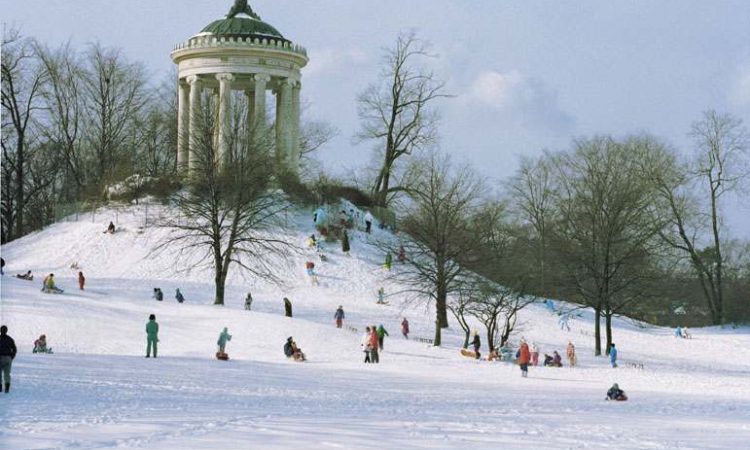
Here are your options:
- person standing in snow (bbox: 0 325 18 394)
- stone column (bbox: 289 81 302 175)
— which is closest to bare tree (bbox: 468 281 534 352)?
person standing in snow (bbox: 0 325 18 394)

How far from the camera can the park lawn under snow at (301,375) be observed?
42.4ft

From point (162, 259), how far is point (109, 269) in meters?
2.67

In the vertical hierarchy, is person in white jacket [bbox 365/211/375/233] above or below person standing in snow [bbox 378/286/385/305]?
above

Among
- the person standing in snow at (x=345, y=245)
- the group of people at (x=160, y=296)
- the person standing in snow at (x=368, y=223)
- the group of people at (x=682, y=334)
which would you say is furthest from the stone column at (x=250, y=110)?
the group of people at (x=682, y=334)

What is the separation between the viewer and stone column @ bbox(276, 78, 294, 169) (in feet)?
180

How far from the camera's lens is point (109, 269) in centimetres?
4712

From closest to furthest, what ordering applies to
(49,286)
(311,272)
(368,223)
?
(49,286) → (311,272) → (368,223)

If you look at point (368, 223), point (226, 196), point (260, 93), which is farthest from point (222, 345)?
point (260, 93)

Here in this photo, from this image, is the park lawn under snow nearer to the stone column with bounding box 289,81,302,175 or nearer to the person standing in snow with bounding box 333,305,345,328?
the person standing in snow with bounding box 333,305,345,328

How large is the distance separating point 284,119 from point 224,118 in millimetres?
6870

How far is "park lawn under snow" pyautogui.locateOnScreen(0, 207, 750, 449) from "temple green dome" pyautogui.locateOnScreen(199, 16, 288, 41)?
32.0ft

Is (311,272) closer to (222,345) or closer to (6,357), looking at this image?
(222,345)

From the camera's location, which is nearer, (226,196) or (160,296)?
(160,296)

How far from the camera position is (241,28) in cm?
5416
